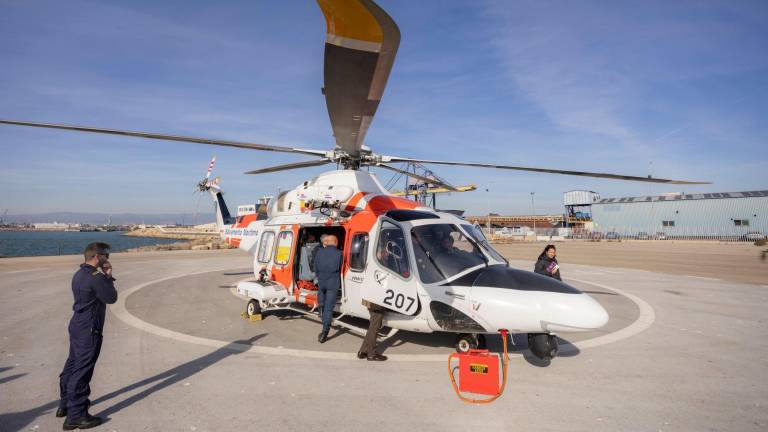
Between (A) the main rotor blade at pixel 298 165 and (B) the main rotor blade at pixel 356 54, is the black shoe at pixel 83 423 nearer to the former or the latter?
(B) the main rotor blade at pixel 356 54

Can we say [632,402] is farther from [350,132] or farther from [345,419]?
[350,132]

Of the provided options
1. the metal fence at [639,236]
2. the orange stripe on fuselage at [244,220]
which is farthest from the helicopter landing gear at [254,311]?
the metal fence at [639,236]

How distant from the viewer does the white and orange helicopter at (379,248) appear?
9.31 feet

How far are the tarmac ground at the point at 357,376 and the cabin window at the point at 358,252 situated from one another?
133 cm

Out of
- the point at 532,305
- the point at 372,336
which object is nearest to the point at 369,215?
the point at 372,336

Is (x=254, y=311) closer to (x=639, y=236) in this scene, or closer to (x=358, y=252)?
(x=358, y=252)

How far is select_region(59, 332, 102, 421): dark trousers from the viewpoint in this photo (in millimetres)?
3701

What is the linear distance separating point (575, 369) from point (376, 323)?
287cm

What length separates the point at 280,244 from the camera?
882 centimetres

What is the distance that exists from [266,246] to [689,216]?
2425 inches

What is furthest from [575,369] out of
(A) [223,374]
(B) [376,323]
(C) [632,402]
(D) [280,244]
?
(D) [280,244]

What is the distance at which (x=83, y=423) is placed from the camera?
3725mm

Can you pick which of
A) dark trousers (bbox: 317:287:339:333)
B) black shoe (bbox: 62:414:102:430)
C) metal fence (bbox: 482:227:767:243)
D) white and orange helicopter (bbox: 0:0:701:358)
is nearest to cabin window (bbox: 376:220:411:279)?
white and orange helicopter (bbox: 0:0:701:358)

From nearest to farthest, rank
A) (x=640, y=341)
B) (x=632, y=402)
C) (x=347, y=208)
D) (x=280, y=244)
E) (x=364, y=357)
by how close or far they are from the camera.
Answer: (x=632, y=402) → (x=364, y=357) → (x=640, y=341) → (x=347, y=208) → (x=280, y=244)
